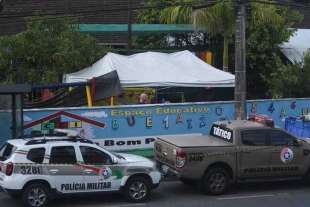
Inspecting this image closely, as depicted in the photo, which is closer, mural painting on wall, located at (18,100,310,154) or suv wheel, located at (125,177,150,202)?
suv wheel, located at (125,177,150,202)

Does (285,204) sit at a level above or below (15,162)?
below

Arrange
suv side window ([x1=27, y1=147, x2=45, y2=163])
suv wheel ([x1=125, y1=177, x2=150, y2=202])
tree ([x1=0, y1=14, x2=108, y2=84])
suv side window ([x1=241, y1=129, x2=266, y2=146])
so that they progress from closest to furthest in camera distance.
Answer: suv side window ([x1=27, y1=147, x2=45, y2=163]) < suv wheel ([x1=125, y1=177, x2=150, y2=202]) < suv side window ([x1=241, y1=129, x2=266, y2=146]) < tree ([x1=0, y1=14, x2=108, y2=84])

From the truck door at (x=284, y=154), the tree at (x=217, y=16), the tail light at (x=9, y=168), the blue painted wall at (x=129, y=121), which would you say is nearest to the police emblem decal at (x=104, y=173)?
the tail light at (x=9, y=168)

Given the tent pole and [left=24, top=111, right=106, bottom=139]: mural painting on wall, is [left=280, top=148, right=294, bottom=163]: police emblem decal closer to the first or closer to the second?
[left=24, top=111, right=106, bottom=139]: mural painting on wall

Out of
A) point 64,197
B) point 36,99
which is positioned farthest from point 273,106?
point 64,197

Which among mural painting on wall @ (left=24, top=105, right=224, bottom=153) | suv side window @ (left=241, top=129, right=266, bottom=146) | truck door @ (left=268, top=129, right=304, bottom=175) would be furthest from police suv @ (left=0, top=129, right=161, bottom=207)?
mural painting on wall @ (left=24, top=105, right=224, bottom=153)

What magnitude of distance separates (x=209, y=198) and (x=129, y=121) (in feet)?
16.8

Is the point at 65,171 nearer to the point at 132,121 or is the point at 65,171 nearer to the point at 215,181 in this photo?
the point at 215,181

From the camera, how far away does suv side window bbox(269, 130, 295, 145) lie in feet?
50.8

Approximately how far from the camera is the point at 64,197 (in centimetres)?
1364

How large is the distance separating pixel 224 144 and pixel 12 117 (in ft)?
19.7

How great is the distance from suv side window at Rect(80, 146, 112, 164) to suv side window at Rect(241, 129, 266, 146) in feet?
11.9

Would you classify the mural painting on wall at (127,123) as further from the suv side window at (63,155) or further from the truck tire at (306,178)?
the truck tire at (306,178)

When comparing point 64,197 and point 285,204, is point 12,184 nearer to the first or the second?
point 64,197
